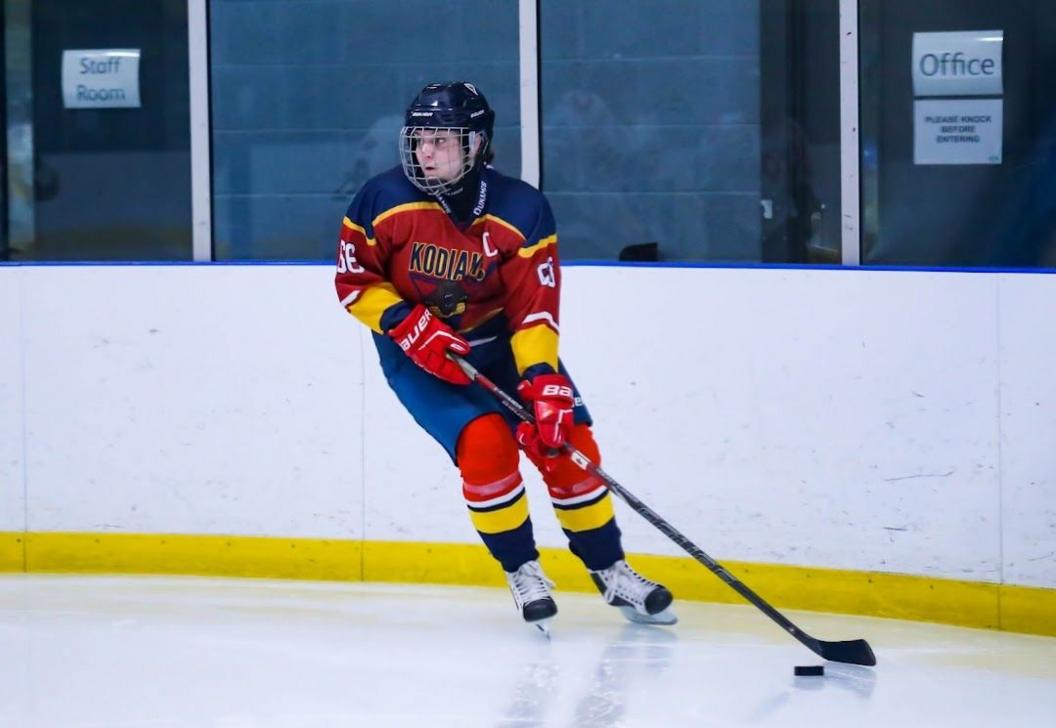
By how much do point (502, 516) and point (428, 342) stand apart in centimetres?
37

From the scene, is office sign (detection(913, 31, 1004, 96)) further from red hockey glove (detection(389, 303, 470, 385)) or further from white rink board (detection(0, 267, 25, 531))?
white rink board (detection(0, 267, 25, 531))

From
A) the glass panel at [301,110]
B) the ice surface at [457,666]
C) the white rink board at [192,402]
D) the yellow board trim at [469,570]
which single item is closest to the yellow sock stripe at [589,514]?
the ice surface at [457,666]

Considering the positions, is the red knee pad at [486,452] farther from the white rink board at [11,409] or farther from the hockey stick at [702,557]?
the white rink board at [11,409]

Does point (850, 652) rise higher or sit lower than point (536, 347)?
lower

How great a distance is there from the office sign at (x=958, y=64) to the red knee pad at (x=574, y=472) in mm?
1140

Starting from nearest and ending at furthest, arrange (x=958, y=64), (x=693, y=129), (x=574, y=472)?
1. (x=574, y=472)
2. (x=958, y=64)
3. (x=693, y=129)

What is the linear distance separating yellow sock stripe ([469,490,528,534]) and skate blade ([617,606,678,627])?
361 millimetres

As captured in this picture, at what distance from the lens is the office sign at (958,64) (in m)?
4.09

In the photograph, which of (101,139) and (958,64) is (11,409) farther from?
(958,64)

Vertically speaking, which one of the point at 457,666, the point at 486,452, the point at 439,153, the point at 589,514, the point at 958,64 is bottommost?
the point at 457,666

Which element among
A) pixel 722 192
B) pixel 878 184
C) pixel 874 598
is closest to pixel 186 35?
pixel 722 192

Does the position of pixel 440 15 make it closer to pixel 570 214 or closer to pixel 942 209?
pixel 570 214

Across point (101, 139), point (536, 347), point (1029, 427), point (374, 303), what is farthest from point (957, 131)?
point (101, 139)

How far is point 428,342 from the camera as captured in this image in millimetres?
3582
